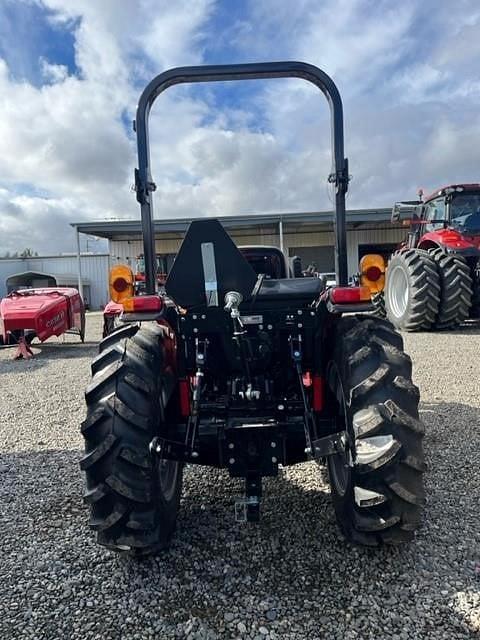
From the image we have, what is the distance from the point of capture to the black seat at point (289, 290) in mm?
2309

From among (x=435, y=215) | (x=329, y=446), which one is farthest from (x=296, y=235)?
(x=329, y=446)

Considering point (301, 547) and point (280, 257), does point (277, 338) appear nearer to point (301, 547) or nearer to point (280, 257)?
point (301, 547)

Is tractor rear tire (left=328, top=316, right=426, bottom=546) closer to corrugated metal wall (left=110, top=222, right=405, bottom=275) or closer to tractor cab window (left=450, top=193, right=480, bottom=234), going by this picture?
tractor cab window (left=450, top=193, right=480, bottom=234)

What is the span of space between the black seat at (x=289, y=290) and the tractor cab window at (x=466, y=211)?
25.0 feet

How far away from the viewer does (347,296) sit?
7.54ft

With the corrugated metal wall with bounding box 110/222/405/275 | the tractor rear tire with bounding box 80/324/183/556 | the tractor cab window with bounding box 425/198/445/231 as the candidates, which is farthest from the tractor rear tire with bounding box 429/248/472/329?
the corrugated metal wall with bounding box 110/222/405/275

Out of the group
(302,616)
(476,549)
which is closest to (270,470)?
(302,616)

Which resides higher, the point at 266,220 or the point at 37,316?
the point at 266,220

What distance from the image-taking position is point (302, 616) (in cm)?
184

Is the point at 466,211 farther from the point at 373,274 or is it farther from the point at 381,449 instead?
the point at 381,449

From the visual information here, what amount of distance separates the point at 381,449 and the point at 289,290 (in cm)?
85

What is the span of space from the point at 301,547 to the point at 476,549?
2.75 ft

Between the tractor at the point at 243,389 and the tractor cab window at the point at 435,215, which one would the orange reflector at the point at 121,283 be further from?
the tractor cab window at the point at 435,215

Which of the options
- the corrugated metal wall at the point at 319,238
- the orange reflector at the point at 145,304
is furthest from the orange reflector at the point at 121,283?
the corrugated metal wall at the point at 319,238
